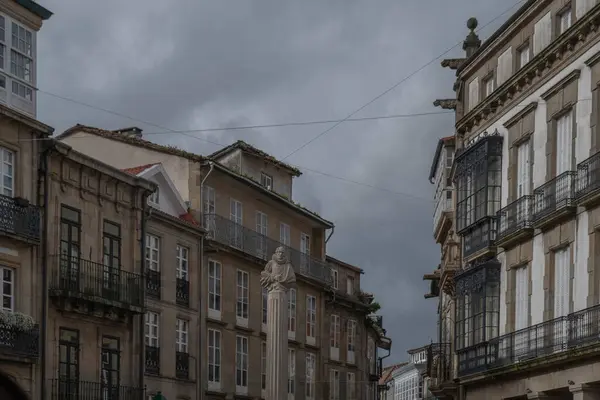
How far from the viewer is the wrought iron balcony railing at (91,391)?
37.7 meters

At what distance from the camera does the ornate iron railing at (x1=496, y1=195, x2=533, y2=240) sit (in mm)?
34469

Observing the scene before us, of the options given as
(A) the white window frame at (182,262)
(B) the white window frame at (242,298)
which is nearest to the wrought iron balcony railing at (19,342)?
(A) the white window frame at (182,262)

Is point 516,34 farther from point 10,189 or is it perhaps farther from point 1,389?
point 1,389

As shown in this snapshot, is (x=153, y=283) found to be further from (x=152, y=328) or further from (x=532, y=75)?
(x=532, y=75)

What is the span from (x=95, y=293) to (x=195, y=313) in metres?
8.79

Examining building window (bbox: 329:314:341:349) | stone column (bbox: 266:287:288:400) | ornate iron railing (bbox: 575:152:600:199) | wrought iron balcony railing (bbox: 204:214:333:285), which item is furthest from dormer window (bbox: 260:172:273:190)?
ornate iron railing (bbox: 575:152:600:199)

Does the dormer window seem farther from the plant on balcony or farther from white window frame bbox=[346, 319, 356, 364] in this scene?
the plant on balcony

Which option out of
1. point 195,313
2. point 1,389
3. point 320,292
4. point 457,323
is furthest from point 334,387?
point 1,389

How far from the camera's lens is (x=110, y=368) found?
41.0 metres

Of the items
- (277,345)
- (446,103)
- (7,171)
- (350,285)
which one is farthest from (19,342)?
(350,285)

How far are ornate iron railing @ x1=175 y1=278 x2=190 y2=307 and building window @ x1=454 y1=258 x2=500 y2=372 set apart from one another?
35.0 feet

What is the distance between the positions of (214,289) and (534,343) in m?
18.6

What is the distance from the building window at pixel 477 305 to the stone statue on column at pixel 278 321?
6.84 meters

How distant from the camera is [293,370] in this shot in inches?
2213
